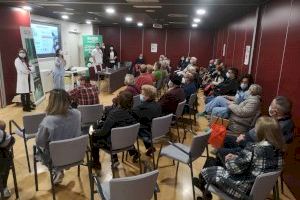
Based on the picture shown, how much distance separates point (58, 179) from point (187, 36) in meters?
12.1

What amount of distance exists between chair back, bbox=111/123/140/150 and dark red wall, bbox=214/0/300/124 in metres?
1.94

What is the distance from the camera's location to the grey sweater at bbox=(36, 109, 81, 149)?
2.58 metres

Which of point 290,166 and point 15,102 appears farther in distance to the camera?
point 15,102

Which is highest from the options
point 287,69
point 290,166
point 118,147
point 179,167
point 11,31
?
point 11,31

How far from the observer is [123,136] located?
2895 millimetres

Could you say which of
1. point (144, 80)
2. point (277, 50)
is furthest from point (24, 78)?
point (277, 50)

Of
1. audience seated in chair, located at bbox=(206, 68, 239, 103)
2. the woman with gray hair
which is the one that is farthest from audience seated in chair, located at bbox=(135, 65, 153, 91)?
audience seated in chair, located at bbox=(206, 68, 239, 103)

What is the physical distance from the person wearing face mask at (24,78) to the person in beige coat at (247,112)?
4.82 m

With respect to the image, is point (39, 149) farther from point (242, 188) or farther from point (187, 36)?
point (187, 36)

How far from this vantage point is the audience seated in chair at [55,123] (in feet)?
8.48

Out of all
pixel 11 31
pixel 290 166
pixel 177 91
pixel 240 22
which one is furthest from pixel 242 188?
pixel 11 31

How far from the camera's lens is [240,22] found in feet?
22.5

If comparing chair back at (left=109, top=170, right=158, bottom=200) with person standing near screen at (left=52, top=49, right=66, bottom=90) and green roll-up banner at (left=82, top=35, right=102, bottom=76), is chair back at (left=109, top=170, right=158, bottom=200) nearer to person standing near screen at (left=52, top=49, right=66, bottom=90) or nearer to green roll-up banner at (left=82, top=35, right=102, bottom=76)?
person standing near screen at (left=52, top=49, right=66, bottom=90)

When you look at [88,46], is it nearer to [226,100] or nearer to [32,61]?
[32,61]
